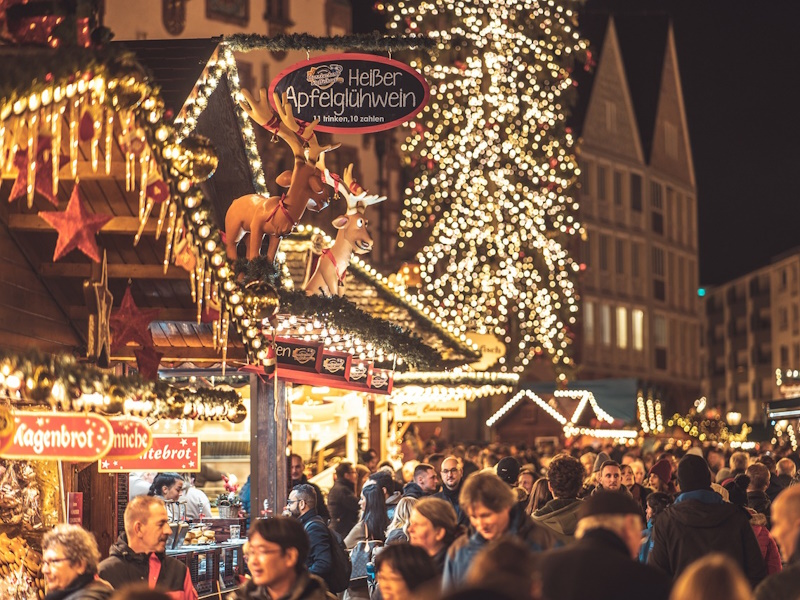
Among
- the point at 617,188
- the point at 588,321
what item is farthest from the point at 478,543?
the point at 617,188

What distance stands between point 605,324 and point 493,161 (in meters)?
29.2

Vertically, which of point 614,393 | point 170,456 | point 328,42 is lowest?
point 170,456

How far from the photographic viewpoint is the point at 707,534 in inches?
Answer: 369

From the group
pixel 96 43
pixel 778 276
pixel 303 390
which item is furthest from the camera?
pixel 778 276

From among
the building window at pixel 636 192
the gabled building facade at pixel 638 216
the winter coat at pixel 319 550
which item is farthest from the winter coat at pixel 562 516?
the building window at pixel 636 192

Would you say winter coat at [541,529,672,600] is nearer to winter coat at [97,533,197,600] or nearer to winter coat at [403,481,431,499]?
winter coat at [97,533,197,600]

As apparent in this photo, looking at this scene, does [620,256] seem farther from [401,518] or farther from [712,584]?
[712,584]

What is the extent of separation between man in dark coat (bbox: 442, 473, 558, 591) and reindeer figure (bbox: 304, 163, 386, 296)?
26.1 feet

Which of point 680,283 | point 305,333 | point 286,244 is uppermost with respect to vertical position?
point 680,283

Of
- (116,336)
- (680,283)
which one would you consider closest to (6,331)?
(116,336)

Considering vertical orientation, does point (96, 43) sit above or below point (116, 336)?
above

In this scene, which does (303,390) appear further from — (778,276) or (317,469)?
(778,276)

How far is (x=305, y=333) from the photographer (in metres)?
15.8

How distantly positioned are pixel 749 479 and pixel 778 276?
10738 centimetres
